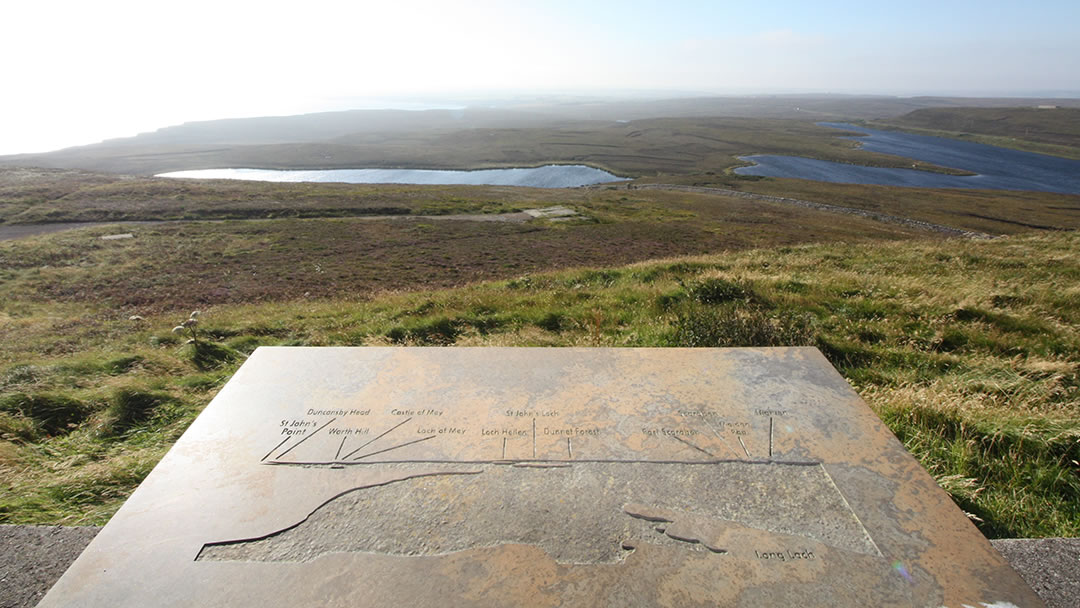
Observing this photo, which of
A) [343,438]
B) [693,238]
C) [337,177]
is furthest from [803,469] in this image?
[337,177]

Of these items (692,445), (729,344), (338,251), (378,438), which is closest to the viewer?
(692,445)

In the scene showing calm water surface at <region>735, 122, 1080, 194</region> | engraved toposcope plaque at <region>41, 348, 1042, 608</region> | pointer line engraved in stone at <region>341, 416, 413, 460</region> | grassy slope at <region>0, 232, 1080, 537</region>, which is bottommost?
grassy slope at <region>0, 232, 1080, 537</region>

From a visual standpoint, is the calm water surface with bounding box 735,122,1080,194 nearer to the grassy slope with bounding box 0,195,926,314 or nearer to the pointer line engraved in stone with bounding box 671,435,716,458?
the grassy slope with bounding box 0,195,926,314

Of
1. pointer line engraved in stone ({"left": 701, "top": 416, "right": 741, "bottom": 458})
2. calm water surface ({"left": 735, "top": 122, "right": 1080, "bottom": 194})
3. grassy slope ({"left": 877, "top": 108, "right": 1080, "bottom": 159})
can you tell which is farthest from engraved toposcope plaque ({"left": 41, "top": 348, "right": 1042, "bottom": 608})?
grassy slope ({"left": 877, "top": 108, "right": 1080, "bottom": 159})

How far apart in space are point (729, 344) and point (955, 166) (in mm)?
133122

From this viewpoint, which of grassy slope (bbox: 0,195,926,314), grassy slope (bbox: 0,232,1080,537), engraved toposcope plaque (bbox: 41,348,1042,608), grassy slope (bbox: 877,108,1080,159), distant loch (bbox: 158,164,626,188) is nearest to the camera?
engraved toposcope plaque (bbox: 41,348,1042,608)

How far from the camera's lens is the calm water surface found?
8732cm

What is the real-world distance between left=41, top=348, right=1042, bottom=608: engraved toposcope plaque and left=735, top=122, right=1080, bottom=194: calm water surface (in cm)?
10305

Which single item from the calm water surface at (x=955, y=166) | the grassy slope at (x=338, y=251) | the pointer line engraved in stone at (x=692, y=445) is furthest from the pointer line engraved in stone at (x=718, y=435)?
the calm water surface at (x=955, y=166)

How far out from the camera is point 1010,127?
157500 millimetres

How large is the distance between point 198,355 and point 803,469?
9.12m

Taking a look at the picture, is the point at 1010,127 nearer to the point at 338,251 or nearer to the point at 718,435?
the point at 338,251

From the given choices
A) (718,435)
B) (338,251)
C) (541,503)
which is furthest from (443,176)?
(541,503)

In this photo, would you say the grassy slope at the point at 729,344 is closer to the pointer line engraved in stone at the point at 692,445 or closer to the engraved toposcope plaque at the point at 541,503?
the engraved toposcope plaque at the point at 541,503
